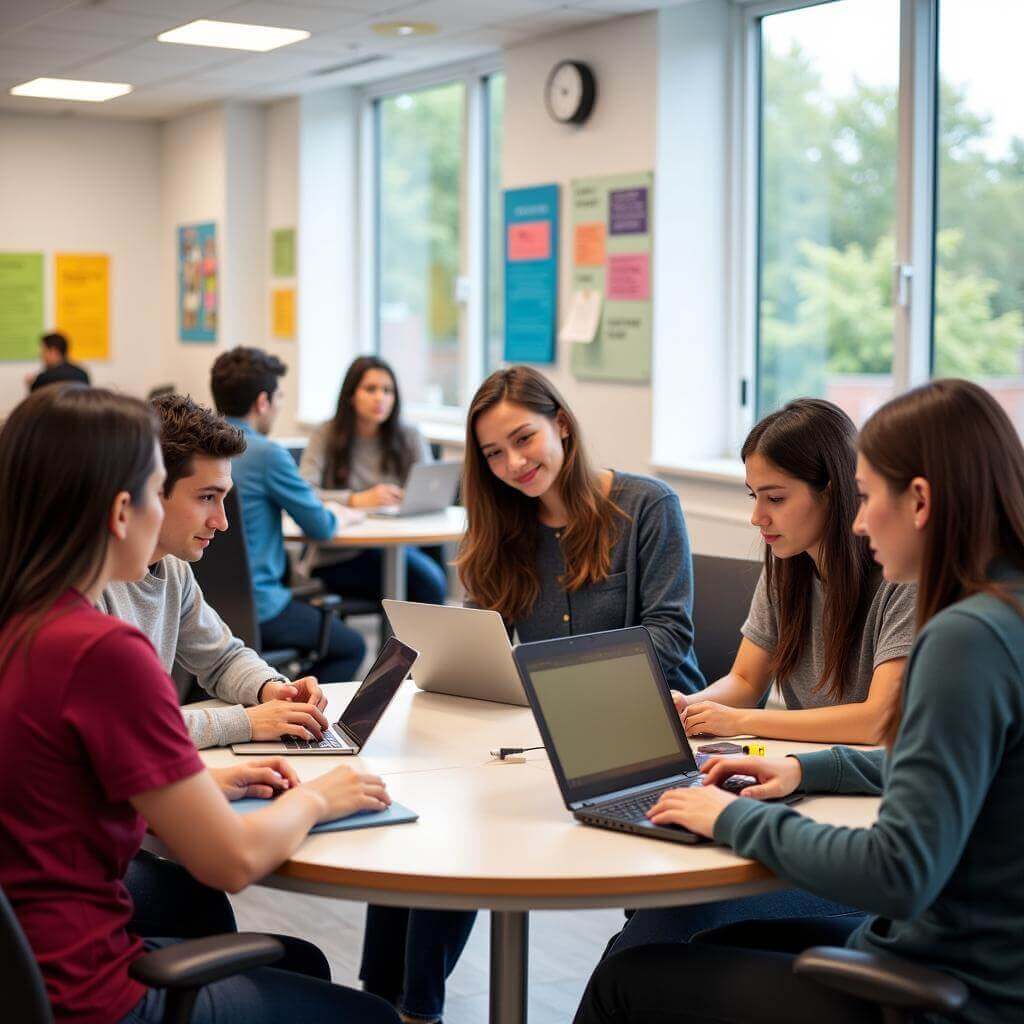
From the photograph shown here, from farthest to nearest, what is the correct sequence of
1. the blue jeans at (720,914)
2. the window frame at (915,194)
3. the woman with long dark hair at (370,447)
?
the woman with long dark hair at (370,447) → the window frame at (915,194) → the blue jeans at (720,914)

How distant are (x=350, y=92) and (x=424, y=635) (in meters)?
6.08

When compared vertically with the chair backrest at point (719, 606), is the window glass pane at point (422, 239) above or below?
above

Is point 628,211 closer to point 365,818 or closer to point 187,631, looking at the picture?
point 187,631

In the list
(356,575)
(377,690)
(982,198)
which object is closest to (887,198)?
(982,198)

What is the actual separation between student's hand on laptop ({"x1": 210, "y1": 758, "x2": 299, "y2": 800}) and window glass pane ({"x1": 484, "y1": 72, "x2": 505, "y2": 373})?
196 inches

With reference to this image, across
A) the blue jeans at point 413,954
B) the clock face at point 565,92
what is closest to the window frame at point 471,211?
the clock face at point 565,92

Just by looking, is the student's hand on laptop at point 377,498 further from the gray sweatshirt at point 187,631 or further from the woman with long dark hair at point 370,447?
the gray sweatshirt at point 187,631

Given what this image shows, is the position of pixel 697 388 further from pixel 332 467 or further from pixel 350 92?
pixel 350 92

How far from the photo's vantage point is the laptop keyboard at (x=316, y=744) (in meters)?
2.04

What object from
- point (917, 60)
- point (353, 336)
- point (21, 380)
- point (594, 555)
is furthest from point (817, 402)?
point (21, 380)

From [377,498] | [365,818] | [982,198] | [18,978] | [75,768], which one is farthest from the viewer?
[377,498]

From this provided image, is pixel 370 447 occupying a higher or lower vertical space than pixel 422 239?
lower

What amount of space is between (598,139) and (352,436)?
1.55m

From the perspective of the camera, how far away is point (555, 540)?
2.71 metres
